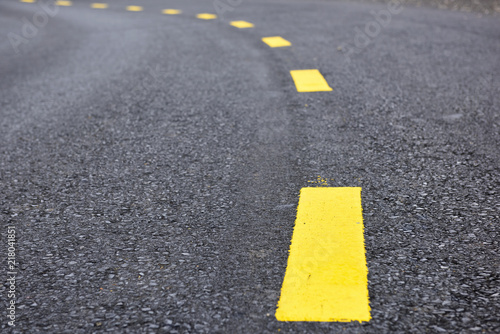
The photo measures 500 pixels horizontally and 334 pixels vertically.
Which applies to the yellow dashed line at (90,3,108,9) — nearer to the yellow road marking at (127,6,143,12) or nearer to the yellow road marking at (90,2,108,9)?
the yellow road marking at (90,2,108,9)

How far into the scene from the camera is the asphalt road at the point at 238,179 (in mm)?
1796

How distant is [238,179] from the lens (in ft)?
9.09

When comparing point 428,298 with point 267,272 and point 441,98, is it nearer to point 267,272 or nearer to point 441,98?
point 267,272

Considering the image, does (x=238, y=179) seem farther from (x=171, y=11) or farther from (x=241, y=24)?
(x=171, y=11)

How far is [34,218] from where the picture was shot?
2482mm

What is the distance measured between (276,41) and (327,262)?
488 cm

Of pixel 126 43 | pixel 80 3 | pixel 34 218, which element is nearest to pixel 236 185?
pixel 34 218

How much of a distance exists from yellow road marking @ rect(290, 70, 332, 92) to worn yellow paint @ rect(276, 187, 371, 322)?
1.90 metres

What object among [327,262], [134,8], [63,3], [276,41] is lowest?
[63,3]

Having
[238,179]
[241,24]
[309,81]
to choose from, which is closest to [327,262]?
[238,179]

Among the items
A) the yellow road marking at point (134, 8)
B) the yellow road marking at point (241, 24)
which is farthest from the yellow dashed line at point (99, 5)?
the yellow road marking at point (241, 24)

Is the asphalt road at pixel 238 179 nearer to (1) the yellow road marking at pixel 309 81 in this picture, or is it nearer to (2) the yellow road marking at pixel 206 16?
(1) the yellow road marking at pixel 309 81

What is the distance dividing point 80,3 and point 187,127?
10675 mm

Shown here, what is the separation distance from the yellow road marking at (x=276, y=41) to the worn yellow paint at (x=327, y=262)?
396cm
